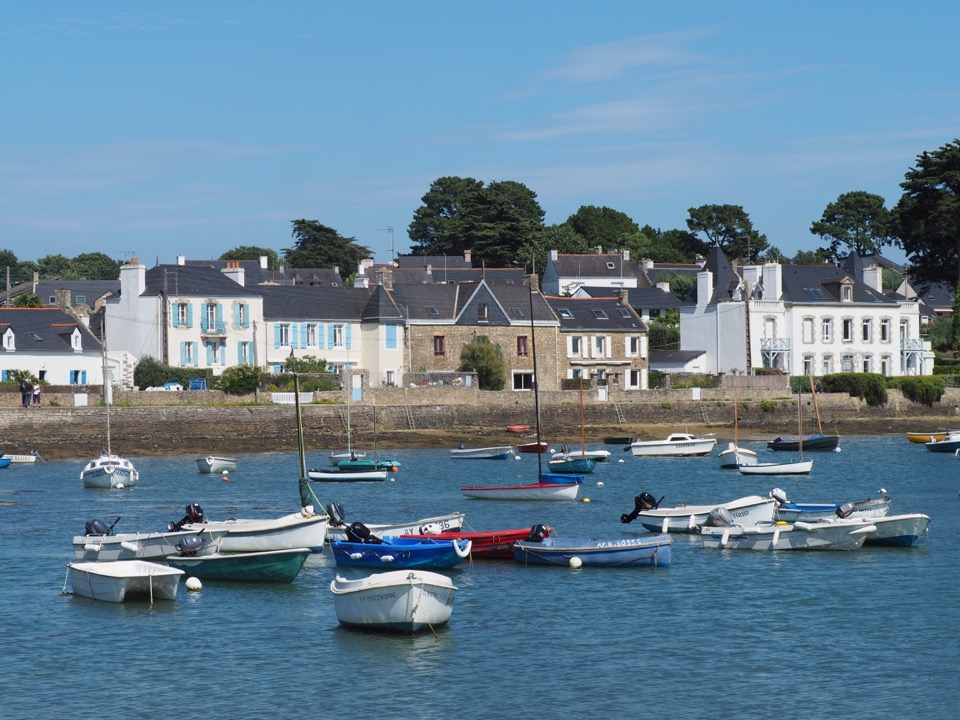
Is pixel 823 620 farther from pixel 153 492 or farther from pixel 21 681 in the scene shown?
pixel 153 492

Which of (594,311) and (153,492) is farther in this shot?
(594,311)

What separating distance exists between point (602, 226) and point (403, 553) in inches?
5125

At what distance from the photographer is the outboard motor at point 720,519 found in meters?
39.7

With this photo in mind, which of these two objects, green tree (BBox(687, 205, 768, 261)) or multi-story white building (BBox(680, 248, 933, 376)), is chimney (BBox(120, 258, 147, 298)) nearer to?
multi-story white building (BBox(680, 248, 933, 376))

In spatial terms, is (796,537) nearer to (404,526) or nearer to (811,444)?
(404,526)

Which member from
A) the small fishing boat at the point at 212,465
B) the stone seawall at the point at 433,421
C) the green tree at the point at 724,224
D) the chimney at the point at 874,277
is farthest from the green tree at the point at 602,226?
the small fishing boat at the point at 212,465

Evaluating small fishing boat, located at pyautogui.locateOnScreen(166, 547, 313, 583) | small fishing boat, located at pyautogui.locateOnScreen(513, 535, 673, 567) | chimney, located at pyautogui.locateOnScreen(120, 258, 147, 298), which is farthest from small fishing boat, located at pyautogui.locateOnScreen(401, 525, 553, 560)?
chimney, located at pyautogui.locateOnScreen(120, 258, 147, 298)

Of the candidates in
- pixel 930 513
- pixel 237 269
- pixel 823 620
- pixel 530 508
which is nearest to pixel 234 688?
pixel 823 620

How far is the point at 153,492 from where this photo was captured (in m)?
55.2

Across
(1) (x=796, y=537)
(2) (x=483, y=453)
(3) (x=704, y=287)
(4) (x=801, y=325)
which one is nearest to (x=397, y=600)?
(1) (x=796, y=537)

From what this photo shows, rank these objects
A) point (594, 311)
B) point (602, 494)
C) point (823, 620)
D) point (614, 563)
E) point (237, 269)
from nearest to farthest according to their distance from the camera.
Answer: point (823, 620) < point (614, 563) < point (602, 494) < point (237, 269) < point (594, 311)

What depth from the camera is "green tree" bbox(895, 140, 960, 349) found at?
98.6 meters

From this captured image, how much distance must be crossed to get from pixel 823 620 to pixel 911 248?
78960 mm

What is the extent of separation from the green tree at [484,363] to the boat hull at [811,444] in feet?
62.0
